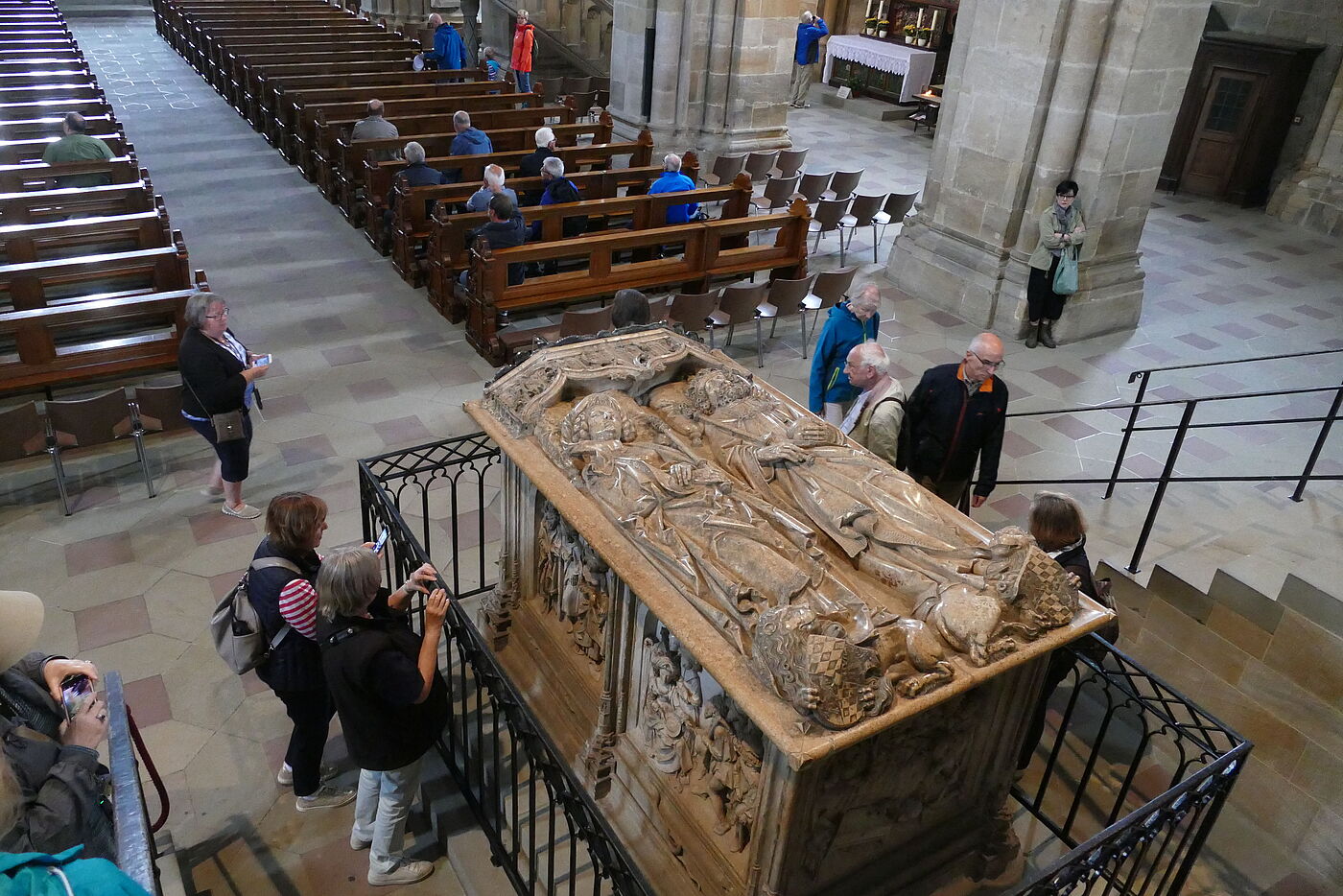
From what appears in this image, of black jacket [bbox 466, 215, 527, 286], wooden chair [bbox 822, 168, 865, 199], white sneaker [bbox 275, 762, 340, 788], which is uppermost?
black jacket [bbox 466, 215, 527, 286]

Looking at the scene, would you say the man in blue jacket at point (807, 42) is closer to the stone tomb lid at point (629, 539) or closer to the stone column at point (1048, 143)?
the stone column at point (1048, 143)

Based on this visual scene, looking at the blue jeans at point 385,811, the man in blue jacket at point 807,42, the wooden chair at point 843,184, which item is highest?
the man in blue jacket at point 807,42

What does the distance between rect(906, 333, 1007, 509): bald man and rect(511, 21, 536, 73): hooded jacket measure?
451 inches

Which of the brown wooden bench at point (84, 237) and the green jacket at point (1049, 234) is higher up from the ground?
the green jacket at point (1049, 234)

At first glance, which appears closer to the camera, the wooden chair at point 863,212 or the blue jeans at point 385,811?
the blue jeans at point 385,811

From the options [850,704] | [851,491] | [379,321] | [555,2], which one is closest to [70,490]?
[379,321]

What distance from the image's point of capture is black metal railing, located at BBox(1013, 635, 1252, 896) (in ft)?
9.91

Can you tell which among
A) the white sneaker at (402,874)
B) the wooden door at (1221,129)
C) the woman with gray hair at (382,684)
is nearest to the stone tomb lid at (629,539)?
the woman with gray hair at (382,684)

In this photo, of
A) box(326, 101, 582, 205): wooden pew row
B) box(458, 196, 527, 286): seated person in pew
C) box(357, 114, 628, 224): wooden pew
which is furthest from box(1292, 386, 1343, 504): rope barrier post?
box(326, 101, 582, 205): wooden pew row

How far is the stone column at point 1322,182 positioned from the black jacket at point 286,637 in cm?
1275

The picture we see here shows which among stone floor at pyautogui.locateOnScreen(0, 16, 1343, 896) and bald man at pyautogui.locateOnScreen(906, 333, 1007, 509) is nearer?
stone floor at pyautogui.locateOnScreen(0, 16, 1343, 896)

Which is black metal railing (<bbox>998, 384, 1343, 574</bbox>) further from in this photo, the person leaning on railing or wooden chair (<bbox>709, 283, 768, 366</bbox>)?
the person leaning on railing

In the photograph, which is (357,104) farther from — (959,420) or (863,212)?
(959,420)

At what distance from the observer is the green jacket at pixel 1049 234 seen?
789 cm
